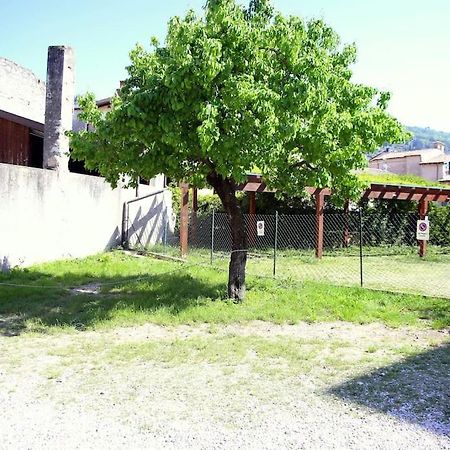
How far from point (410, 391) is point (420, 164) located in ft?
161

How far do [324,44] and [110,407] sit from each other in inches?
262

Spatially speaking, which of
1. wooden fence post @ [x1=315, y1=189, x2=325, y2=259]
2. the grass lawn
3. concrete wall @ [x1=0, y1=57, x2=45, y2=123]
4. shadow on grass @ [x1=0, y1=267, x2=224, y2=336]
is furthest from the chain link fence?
concrete wall @ [x1=0, y1=57, x2=45, y2=123]

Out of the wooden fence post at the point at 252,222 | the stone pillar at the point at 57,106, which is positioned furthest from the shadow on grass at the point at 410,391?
the wooden fence post at the point at 252,222

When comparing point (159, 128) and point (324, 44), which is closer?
point (159, 128)

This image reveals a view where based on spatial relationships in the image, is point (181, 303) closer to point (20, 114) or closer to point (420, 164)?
point (20, 114)

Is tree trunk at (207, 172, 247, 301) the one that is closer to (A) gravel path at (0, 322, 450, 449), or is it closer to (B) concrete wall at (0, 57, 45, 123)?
(A) gravel path at (0, 322, 450, 449)

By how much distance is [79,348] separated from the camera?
627 cm

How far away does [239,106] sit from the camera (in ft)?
22.9

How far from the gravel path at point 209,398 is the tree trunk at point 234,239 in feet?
7.19

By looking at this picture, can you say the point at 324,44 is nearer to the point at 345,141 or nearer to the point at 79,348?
the point at 345,141

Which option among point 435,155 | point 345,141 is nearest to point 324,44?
point 345,141

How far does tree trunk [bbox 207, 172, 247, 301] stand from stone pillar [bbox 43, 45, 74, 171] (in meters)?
5.61

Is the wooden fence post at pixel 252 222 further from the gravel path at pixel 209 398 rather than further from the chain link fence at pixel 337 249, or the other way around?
the gravel path at pixel 209 398

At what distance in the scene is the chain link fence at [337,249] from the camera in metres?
13.3
